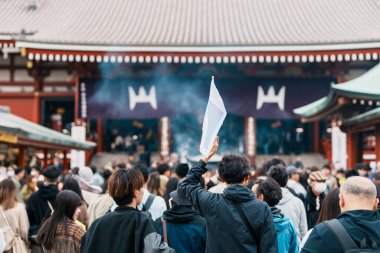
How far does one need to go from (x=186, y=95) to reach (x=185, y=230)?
1566 centimetres

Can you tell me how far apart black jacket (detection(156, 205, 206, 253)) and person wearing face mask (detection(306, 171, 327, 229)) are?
2815 millimetres

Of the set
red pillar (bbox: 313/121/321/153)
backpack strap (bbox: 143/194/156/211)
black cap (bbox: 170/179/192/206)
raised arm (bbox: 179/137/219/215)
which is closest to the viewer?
raised arm (bbox: 179/137/219/215)

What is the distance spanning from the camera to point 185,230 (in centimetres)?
478

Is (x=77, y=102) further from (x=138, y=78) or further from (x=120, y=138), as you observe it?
(x=120, y=138)

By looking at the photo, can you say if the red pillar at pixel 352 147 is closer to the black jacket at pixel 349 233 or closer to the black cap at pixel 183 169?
the black cap at pixel 183 169

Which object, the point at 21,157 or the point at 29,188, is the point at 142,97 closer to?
the point at 21,157

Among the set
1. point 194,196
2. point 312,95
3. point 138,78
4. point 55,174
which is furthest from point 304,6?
point 194,196

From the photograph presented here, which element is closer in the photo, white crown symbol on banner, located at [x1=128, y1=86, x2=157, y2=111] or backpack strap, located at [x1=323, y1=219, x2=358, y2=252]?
backpack strap, located at [x1=323, y1=219, x2=358, y2=252]

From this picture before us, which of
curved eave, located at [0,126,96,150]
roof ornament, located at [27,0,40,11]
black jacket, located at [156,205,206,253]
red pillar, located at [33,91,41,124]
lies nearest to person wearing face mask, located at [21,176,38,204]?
curved eave, located at [0,126,96,150]

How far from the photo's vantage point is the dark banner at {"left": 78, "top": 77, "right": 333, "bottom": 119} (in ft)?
66.4

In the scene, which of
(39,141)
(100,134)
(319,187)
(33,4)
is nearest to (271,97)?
(100,134)

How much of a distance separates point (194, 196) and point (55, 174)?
9.39ft

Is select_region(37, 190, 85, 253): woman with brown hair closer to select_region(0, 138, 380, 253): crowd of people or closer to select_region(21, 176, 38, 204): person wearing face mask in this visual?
select_region(0, 138, 380, 253): crowd of people

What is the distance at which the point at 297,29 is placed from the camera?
20.7 metres
